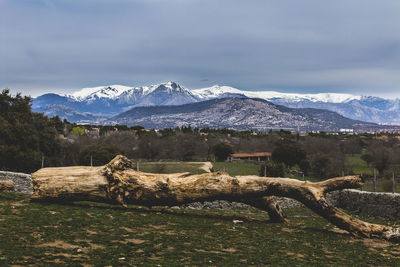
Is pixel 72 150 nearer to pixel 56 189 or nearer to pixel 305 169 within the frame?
pixel 305 169

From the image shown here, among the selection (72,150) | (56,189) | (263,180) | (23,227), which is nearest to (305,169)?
(72,150)

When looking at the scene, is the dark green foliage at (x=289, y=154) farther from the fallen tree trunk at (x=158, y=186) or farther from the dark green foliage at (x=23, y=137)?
the fallen tree trunk at (x=158, y=186)

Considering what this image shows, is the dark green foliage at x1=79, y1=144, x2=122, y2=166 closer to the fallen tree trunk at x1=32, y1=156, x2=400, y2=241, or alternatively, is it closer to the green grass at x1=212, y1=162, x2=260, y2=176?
the green grass at x1=212, y1=162, x2=260, y2=176

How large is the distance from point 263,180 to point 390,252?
6.14 metres

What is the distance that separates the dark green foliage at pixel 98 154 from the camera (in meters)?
50.8

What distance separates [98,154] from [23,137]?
10.8 metres

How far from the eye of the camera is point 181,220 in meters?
15.9

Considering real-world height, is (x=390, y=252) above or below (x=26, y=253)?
below

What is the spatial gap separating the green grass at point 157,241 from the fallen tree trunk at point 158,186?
696mm

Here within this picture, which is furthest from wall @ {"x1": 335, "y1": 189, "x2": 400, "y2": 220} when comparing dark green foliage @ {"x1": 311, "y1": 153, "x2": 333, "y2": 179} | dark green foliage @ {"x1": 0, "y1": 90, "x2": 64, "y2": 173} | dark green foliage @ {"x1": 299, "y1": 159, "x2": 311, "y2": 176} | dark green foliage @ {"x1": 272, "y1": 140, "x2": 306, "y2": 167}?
dark green foliage @ {"x1": 272, "y1": 140, "x2": 306, "y2": 167}

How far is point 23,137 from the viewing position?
4294cm

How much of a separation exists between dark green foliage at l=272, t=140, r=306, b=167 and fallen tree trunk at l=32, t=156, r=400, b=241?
54633 millimetres

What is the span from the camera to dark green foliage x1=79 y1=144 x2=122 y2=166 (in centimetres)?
5078

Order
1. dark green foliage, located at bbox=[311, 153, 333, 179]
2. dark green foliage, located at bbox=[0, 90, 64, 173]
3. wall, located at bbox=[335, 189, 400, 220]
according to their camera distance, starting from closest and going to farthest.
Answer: wall, located at bbox=[335, 189, 400, 220]
dark green foliage, located at bbox=[0, 90, 64, 173]
dark green foliage, located at bbox=[311, 153, 333, 179]
